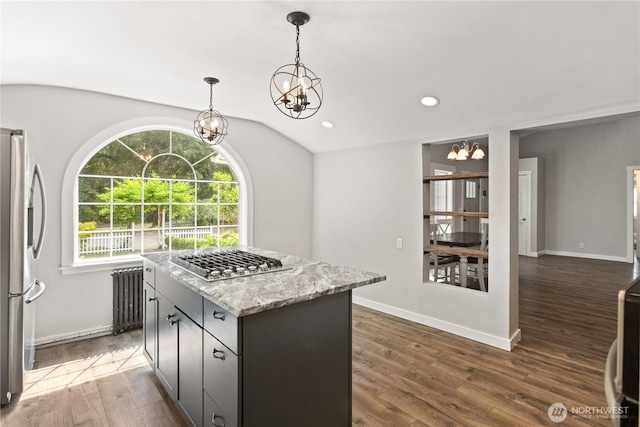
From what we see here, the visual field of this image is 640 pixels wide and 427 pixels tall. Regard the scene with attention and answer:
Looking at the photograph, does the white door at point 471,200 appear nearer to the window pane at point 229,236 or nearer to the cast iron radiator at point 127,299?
the window pane at point 229,236

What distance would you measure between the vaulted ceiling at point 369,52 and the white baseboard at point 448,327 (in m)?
2.03

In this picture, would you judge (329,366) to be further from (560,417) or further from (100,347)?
(100,347)

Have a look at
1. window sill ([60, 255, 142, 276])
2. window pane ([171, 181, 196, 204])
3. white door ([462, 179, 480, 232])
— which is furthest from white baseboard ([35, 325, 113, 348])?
white door ([462, 179, 480, 232])

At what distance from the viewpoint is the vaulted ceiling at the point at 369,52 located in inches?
78.9

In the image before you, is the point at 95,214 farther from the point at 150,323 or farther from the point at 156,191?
the point at 150,323

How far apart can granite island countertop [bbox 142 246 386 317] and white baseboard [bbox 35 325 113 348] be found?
1.85 m

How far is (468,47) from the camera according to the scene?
91.4 inches

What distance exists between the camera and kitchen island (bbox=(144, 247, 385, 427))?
5.03 ft

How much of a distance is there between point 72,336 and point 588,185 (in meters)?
9.59

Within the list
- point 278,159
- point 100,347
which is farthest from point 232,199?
point 100,347

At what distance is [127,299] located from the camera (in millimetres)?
3613

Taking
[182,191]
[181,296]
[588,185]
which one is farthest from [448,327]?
[588,185]

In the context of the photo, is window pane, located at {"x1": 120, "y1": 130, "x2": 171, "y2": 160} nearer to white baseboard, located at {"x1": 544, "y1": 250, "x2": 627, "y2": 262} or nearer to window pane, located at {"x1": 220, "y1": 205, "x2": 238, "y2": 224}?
window pane, located at {"x1": 220, "y1": 205, "x2": 238, "y2": 224}

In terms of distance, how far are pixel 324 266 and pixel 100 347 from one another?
249cm
